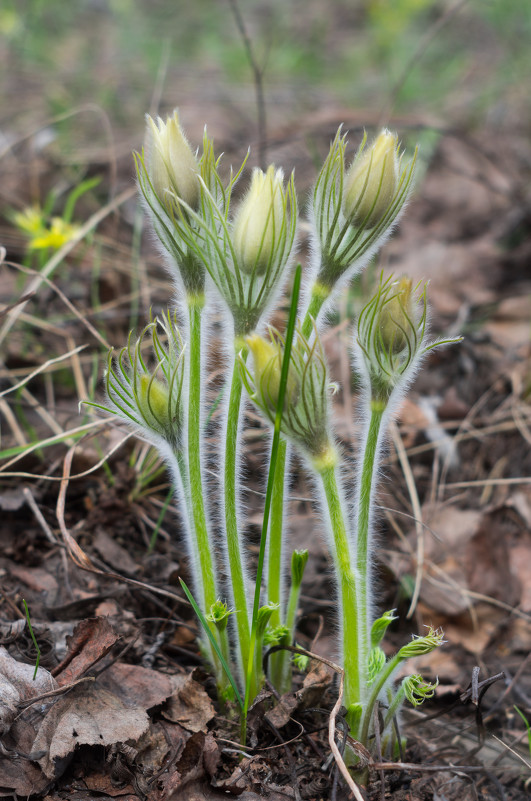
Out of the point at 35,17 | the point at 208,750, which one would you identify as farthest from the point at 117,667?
the point at 35,17

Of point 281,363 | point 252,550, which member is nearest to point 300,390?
point 281,363

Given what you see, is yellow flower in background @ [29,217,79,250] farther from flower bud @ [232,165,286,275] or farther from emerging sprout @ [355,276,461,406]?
emerging sprout @ [355,276,461,406]

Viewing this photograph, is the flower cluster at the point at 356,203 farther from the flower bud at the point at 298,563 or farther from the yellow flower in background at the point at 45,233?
the yellow flower in background at the point at 45,233

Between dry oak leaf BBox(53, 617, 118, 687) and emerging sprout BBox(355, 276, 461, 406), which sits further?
dry oak leaf BBox(53, 617, 118, 687)

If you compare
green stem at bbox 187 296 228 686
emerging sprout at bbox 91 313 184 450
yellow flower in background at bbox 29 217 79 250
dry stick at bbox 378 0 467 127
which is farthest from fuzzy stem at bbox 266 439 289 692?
dry stick at bbox 378 0 467 127

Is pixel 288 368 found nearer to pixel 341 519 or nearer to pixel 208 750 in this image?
pixel 341 519

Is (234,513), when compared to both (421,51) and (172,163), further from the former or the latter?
(421,51)
